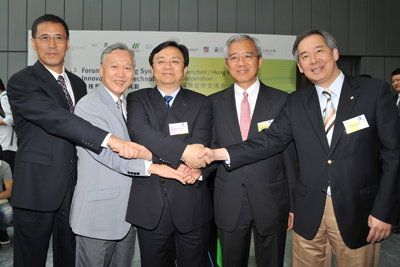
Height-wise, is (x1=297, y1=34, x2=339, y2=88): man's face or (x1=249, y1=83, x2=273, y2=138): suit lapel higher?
(x1=297, y1=34, x2=339, y2=88): man's face

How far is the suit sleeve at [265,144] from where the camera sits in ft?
6.33

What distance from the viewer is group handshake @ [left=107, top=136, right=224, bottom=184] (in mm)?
1750

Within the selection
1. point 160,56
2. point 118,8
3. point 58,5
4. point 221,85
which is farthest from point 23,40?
point 160,56

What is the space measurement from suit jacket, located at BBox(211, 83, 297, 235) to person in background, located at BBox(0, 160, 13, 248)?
2464 millimetres

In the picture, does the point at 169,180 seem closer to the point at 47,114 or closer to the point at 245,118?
the point at 245,118

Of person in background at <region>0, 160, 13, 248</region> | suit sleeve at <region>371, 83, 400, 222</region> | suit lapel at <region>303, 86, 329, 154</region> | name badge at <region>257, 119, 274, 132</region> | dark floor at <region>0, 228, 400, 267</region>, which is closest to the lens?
suit sleeve at <region>371, 83, 400, 222</region>

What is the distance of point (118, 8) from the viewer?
5.70m

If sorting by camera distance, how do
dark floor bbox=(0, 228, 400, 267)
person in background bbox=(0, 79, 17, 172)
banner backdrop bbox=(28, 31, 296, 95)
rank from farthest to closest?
banner backdrop bbox=(28, 31, 296, 95) < person in background bbox=(0, 79, 17, 172) < dark floor bbox=(0, 228, 400, 267)

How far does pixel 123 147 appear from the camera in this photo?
68.6 inches

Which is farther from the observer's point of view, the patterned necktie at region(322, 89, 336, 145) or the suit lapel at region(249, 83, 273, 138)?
A: the suit lapel at region(249, 83, 273, 138)

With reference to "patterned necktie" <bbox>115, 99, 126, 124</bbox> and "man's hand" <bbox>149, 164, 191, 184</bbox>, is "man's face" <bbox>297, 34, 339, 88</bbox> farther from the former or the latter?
"patterned necktie" <bbox>115, 99, 126, 124</bbox>

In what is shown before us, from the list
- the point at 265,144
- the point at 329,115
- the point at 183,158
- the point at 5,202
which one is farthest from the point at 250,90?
the point at 5,202

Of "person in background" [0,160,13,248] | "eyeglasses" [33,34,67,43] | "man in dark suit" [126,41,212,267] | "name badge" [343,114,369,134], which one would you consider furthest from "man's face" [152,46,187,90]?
"person in background" [0,160,13,248]

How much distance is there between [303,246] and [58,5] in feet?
17.9
